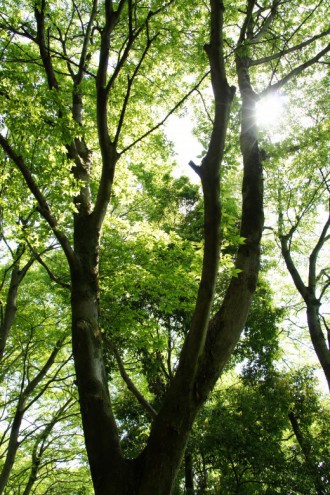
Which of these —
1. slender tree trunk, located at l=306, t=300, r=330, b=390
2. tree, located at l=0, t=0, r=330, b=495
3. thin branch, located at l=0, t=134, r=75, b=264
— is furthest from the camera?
slender tree trunk, located at l=306, t=300, r=330, b=390

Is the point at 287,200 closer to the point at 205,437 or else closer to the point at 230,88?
the point at 205,437

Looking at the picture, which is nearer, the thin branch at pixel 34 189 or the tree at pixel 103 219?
the tree at pixel 103 219

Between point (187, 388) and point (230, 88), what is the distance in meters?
2.52

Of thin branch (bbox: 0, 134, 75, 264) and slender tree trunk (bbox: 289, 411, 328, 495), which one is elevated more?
thin branch (bbox: 0, 134, 75, 264)

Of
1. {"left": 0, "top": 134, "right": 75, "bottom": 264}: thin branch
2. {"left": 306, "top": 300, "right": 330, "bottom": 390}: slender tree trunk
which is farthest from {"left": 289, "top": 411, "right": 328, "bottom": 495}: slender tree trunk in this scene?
{"left": 0, "top": 134, "right": 75, "bottom": 264}: thin branch

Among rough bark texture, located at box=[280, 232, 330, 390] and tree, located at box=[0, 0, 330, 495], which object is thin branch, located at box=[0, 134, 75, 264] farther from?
rough bark texture, located at box=[280, 232, 330, 390]

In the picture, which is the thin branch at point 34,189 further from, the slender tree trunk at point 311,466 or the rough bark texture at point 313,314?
the slender tree trunk at point 311,466

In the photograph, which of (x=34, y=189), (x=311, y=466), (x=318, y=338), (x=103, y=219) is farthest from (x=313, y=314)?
(x=34, y=189)

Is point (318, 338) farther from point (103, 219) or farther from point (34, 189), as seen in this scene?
point (34, 189)

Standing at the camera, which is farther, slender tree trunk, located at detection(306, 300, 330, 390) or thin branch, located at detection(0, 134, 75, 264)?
slender tree trunk, located at detection(306, 300, 330, 390)

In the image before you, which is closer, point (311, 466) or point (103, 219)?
point (103, 219)

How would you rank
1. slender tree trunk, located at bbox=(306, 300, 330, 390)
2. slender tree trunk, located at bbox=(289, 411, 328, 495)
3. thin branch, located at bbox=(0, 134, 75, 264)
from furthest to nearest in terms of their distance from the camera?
slender tree trunk, located at bbox=(306, 300, 330, 390), slender tree trunk, located at bbox=(289, 411, 328, 495), thin branch, located at bbox=(0, 134, 75, 264)

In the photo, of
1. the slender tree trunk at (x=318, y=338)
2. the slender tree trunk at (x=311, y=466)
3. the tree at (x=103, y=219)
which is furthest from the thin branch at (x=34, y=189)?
the slender tree trunk at (x=311, y=466)

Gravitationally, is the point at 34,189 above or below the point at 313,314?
below
